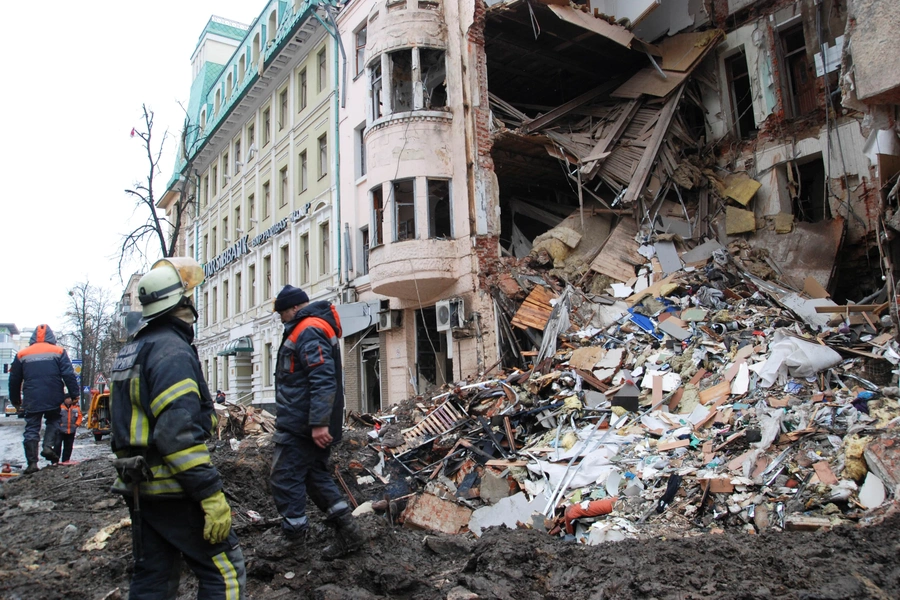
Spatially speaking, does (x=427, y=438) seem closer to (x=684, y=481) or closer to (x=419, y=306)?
(x=684, y=481)

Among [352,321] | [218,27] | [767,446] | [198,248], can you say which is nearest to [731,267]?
[767,446]

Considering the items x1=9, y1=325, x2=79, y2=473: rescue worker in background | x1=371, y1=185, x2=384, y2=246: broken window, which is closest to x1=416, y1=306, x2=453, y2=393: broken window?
x1=371, y1=185, x2=384, y2=246: broken window

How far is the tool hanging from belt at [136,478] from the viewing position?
269 centimetres

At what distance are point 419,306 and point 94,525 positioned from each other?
1070 cm

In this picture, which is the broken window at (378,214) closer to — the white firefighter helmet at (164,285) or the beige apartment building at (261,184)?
the beige apartment building at (261,184)

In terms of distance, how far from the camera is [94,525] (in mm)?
5211

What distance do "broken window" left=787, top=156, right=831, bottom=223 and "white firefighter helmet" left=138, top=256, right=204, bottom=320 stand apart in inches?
548

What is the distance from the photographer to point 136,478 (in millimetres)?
2727

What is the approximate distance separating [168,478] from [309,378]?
1652 millimetres

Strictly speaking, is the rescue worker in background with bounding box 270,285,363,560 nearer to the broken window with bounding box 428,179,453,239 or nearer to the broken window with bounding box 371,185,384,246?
the broken window with bounding box 428,179,453,239

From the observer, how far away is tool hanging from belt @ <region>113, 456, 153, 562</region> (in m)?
2.69

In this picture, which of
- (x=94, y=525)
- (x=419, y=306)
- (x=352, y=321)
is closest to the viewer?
(x=94, y=525)

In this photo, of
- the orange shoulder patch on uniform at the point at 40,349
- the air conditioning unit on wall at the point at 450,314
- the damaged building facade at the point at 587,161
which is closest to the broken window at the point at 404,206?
the damaged building facade at the point at 587,161

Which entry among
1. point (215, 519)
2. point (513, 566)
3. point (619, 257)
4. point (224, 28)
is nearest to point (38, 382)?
point (215, 519)
